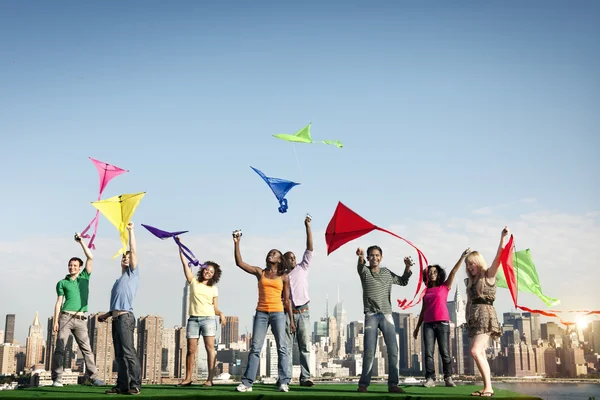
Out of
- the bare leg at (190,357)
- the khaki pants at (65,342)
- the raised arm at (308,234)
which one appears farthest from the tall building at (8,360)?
the raised arm at (308,234)

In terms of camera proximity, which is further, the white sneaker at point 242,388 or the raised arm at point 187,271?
the raised arm at point 187,271

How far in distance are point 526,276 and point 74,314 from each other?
8.30 metres

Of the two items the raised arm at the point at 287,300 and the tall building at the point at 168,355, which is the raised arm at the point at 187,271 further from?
the tall building at the point at 168,355

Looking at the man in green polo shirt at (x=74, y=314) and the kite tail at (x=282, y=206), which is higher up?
the kite tail at (x=282, y=206)

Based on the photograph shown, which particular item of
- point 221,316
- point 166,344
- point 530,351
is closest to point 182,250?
point 221,316

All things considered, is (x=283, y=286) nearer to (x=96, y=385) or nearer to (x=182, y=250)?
(x=182, y=250)

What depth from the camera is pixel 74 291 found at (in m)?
11.1

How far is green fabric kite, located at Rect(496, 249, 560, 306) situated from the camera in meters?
11.6

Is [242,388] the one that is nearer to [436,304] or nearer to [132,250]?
[132,250]

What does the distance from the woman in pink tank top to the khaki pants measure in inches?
231

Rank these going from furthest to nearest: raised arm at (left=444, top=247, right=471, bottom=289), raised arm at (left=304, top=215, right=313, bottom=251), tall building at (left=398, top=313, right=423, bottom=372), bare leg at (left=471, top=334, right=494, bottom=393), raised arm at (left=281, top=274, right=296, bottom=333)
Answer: tall building at (left=398, top=313, right=423, bottom=372)
raised arm at (left=304, top=215, right=313, bottom=251)
raised arm at (left=444, top=247, right=471, bottom=289)
raised arm at (left=281, top=274, right=296, bottom=333)
bare leg at (left=471, top=334, right=494, bottom=393)

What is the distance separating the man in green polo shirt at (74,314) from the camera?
35.7 feet

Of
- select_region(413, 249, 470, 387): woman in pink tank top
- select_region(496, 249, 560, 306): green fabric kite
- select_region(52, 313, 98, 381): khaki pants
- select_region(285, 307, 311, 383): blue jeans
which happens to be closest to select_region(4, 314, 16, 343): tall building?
select_region(52, 313, 98, 381): khaki pants

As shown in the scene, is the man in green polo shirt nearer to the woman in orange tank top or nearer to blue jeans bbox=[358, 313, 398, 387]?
the woman in orange tank top
